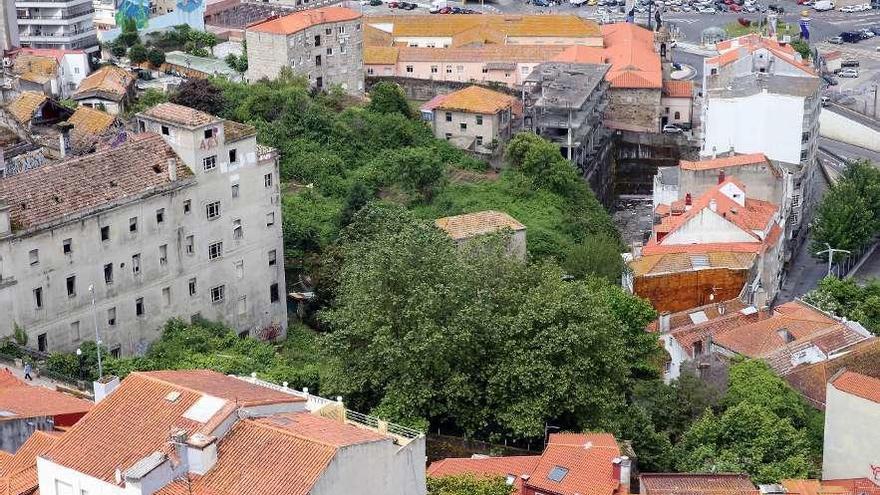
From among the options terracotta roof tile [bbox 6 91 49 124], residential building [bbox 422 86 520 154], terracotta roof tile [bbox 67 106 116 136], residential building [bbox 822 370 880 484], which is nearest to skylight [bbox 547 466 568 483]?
residential building [bbox 822 370 880 484]

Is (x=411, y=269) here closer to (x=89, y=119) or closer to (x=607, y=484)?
(x=607, y=484)

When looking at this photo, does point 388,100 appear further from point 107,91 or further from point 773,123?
point 773,123

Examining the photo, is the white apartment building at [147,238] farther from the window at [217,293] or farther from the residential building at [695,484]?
the residential building at [695,484]

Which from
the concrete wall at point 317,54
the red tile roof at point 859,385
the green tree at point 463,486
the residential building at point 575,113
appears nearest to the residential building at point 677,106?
the residential building at point 575,113

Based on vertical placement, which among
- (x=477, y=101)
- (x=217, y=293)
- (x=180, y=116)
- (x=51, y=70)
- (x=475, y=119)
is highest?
(x=180, y=116)

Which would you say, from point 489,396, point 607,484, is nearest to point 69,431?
point 607,484

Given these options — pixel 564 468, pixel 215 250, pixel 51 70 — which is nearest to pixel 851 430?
pixel 564 468
